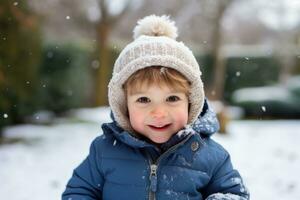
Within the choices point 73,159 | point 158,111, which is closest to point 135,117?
point 158,111

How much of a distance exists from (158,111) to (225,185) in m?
0.46

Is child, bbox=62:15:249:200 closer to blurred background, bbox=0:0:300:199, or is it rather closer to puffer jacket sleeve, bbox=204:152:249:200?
puffer jacket sleeve, bbox=204:152:249:200

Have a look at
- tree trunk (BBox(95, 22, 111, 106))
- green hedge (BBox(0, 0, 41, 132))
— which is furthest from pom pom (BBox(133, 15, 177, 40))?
tree trunk (BBox(95, 22, 111, 106))

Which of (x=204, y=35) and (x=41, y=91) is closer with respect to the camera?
(x=41, y=91)

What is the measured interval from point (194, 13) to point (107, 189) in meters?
12.1

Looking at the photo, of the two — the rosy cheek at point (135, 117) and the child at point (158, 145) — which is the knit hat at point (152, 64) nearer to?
the child at point (158, 145)

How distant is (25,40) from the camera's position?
30.2 ft

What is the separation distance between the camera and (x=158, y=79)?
7.29 feet

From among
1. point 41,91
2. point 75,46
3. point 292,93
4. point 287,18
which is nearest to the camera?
point 41,91

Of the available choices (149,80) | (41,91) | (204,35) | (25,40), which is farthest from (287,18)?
(149,80)

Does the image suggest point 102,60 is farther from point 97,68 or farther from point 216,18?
point 216,18

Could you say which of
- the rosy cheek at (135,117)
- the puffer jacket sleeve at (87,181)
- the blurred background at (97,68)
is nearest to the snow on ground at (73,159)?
the blurred background at (97,68)

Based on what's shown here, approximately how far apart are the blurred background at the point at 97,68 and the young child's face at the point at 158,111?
2.43 m

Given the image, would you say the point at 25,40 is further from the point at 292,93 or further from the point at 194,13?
the point at 292,93
